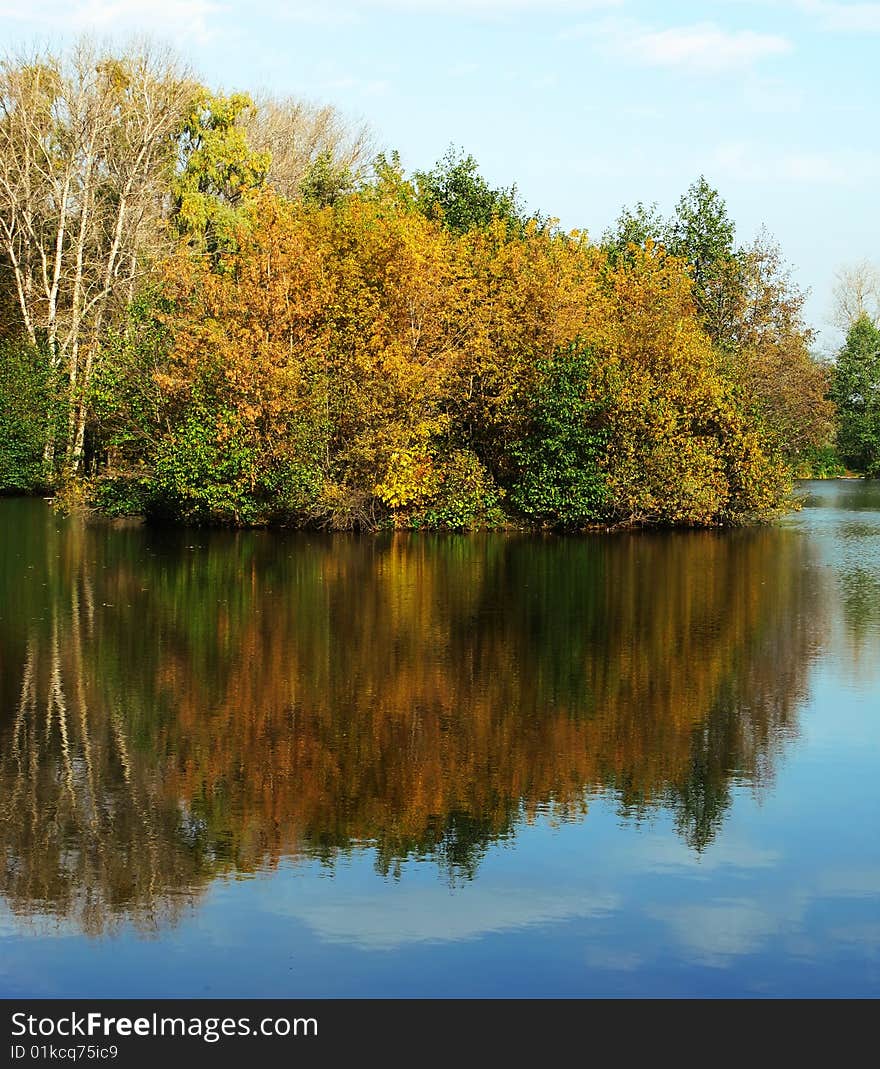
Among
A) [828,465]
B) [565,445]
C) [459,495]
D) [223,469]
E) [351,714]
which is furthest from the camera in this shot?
[828,465]

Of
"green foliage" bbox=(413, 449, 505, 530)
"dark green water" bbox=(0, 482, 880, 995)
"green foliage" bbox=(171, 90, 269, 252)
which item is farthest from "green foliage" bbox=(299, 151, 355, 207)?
"dark green water" bbox=(0, 482, 880, 995)

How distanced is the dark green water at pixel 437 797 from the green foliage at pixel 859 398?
225 feet

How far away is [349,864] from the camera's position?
8.19 metres

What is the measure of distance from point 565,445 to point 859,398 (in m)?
55.3

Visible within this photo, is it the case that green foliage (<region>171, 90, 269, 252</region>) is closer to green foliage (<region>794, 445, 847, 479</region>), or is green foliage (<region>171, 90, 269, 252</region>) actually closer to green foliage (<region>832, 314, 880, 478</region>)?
green foliage (<region>794, 445, 847, 479</region>)

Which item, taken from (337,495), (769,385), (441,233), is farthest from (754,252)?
(337,495)

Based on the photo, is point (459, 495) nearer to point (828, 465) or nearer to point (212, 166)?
point (212, 166)

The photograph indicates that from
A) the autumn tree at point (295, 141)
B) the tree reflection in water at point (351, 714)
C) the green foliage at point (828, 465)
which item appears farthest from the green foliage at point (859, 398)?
the tree reflection in water at point (351, 714)

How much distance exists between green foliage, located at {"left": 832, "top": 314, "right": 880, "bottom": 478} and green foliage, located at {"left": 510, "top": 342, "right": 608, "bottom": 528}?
52.2m

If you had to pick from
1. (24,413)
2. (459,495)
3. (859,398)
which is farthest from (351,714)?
(859,398)

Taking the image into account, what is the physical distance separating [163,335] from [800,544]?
17.1m

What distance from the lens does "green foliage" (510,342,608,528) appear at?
36.1 metres

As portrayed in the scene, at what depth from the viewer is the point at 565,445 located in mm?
36344
